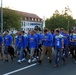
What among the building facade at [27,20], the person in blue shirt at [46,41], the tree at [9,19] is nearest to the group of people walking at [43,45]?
the person in blue shirt at [46,41]

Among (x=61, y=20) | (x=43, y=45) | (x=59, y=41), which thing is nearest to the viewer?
(x=59, y=41)

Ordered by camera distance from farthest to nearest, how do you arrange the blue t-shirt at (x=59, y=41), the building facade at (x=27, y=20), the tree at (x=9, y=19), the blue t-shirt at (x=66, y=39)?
1. the building facade at (x=27, y=20)
2. the tree at (x=9, y=19)
3. the blue t-shirt at (x=66, y=39)
4. the blue t-shirt at (x=59, y=41)

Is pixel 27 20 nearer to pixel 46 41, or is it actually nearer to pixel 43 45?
pixel 43 45

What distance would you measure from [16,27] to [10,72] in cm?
5586

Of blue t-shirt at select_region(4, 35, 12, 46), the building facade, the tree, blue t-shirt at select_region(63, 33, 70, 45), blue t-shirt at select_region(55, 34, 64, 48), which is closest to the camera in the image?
blue t-shirt at select_region(55, 34, 64, 48)

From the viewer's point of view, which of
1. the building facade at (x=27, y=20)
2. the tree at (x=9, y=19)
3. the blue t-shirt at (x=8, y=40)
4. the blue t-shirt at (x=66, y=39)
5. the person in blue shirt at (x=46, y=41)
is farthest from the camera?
the building facade at (x=27, y=20)

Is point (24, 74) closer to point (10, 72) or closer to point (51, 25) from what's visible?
point (10, 72)

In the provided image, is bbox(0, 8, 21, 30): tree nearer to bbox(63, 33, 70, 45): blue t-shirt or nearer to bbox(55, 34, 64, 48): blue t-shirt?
bbox(63, 33, 70, 45): blue t-shirt

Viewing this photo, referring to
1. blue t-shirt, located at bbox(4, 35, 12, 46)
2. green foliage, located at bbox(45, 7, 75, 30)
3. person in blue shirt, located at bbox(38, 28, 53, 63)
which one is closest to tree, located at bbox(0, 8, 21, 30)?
green foliage, located at bbox(45, 7, 75, 30)

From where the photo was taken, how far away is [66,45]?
14609 millimetres

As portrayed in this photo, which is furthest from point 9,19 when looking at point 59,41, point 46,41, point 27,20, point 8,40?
point 27,20

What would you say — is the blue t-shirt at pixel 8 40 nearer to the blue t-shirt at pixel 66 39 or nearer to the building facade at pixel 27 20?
the blue t-shirt at pixel 66 39

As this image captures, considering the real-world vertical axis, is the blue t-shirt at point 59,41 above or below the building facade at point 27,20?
below

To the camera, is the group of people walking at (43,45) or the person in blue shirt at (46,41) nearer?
the group of people walking at (43,45)
